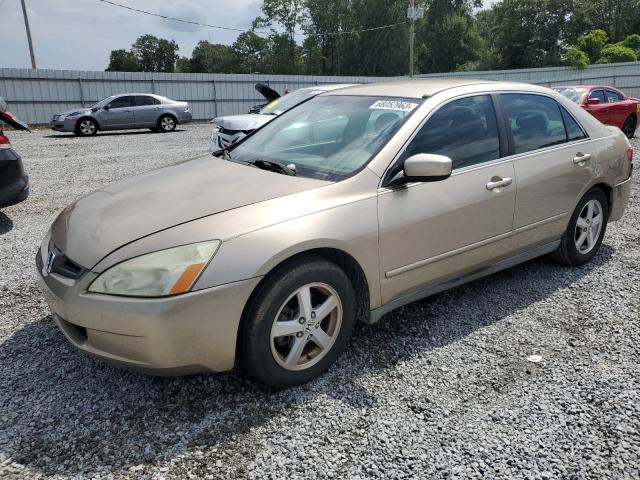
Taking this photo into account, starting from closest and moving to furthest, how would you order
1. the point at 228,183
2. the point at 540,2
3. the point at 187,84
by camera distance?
the point at 228,183 → the point at 187,84 → the point at 540,2

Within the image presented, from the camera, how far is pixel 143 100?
59.4ft

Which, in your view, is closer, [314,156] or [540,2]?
[314,156]

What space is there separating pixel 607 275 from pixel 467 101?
204 cm

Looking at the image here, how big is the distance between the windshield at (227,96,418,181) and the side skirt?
83cm

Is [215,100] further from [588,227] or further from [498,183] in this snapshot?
[498,183]

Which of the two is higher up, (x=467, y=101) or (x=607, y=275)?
(x=467, y=101)

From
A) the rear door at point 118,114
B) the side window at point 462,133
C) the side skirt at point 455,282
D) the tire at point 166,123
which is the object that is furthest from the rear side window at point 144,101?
the side skirt at point 455,282

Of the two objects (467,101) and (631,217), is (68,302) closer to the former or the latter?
(467,101)

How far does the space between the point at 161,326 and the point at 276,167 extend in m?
1.29

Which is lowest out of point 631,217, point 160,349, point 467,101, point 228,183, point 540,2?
point 631,217

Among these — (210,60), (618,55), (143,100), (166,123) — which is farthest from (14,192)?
(210,60)

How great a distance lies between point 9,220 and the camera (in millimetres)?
6281

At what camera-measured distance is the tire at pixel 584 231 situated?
4.34 meters

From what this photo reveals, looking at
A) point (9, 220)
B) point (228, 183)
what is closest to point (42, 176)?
point (9, 220)
